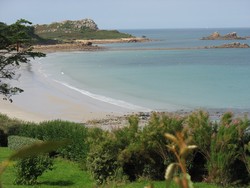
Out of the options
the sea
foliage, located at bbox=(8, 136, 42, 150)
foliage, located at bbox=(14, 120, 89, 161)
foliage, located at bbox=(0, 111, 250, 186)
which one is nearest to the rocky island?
the sea

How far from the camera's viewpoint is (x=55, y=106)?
125 ft

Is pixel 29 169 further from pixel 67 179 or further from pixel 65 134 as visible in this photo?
pixel 65 134

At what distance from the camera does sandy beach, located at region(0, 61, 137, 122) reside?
33.6 m

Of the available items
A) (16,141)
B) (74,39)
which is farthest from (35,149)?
(74,39)

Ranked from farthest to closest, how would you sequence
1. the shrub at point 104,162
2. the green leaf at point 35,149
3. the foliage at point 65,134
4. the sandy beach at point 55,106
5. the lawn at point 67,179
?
1. the sandy beach at point 55,106
2. the foliage at point 65,134
3. the shrub at point 104,162
4. the lawn at point 67,179
5. the green leaf at point 35,149

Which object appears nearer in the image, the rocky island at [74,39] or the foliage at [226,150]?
the foliage at [226,150]

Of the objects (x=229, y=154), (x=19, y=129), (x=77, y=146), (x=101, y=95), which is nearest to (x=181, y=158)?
(x=229, y=154)

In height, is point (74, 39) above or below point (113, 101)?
above

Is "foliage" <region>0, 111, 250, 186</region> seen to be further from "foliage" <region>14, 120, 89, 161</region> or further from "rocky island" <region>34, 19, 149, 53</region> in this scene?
"rocky island" <region>34, 19, 149, 53</region>

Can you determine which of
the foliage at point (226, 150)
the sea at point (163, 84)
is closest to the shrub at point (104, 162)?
the foliage at point (226, 150)

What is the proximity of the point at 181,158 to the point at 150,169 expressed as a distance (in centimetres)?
1189

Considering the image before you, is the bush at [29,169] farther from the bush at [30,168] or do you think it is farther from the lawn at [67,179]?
the lawn at [67,179]

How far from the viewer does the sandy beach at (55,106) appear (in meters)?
33.6

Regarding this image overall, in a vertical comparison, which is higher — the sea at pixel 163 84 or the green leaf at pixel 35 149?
the green leaf at pixel 35 149
